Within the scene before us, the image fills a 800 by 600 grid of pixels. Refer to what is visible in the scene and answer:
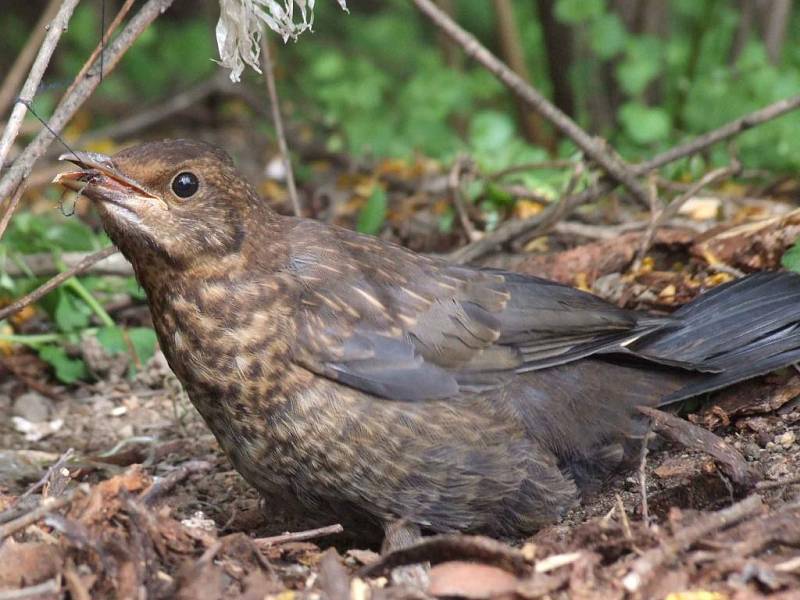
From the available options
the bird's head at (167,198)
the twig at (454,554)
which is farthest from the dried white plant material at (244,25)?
the twig at (454,554)

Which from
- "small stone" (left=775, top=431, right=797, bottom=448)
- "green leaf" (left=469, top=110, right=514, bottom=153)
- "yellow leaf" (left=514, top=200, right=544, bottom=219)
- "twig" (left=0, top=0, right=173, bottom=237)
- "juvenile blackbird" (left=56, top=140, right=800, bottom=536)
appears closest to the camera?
"juvenile blackbird" (left=56, top=140, right=800, bottom=536)

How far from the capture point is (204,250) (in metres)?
3.86

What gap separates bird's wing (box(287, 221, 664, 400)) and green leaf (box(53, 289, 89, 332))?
4.65 ft

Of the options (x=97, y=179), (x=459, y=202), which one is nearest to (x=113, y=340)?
(x=97, y=179)

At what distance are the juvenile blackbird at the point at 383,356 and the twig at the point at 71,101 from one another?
0.26m

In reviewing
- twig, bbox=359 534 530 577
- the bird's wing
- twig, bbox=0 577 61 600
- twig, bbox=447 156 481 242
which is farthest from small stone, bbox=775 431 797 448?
twig, bbox=0 577 61 600

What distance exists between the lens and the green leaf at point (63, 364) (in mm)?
5133

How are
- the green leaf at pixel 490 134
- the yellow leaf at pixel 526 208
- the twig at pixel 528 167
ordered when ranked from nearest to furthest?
the twig at pixel 528 167, the yellow leaf at pixel 526 208, the green leaf at pixel 490 134

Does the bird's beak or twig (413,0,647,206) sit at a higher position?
twig (413,0,647,206)

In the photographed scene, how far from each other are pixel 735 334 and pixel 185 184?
1998 millimetres

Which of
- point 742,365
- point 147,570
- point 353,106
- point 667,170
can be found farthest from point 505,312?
point 353,106

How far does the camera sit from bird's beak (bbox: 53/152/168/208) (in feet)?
11.9

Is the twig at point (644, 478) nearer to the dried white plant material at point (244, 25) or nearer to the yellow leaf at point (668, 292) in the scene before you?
the yellow leaf at point (668, 292)

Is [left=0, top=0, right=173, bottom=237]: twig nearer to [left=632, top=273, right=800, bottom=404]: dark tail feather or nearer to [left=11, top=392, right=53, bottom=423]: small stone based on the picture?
[left=11, top=392, right=53, bottom=423]: small stone
